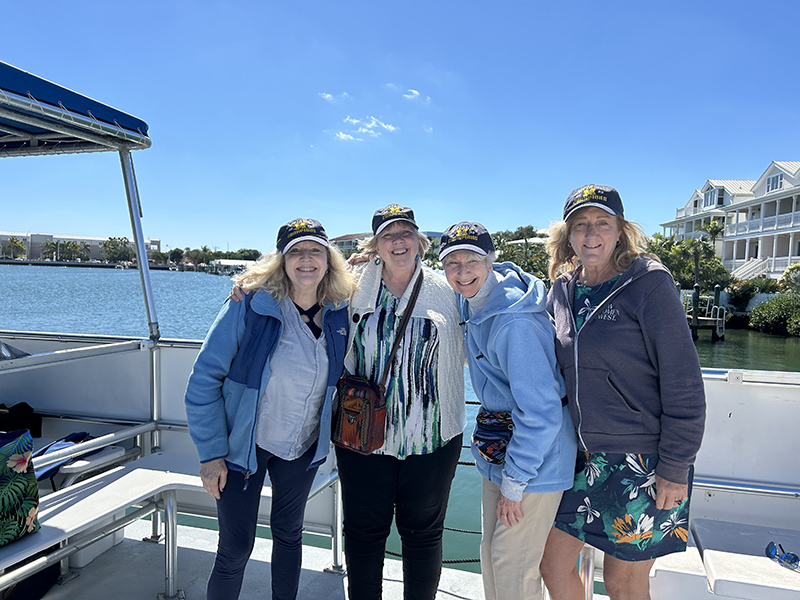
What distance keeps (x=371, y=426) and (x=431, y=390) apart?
25 cm

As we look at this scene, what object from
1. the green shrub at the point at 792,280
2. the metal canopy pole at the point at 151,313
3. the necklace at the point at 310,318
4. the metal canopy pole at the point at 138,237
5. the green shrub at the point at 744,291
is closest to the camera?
the necklace at the point at 310,318

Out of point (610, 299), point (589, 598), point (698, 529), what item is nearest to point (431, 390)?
point (610, 299)

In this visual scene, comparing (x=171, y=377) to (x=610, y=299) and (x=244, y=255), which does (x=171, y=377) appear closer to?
(x=610, y=299)

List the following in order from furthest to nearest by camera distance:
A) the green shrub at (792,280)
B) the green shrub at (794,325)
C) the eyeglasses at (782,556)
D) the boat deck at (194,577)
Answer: the green shrub at (792,280) → the green shrub at (794,325) → the boat deck at (194,577) → the eyeglasses at (782,556)

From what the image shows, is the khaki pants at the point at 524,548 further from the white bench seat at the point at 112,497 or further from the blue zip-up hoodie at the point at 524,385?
the white bench seat at the point at 112,497

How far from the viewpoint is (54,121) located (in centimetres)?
247

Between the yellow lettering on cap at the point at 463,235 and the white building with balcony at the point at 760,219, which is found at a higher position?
the white building with balcony at the point at 760,219

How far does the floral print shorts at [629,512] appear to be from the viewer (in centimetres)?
162

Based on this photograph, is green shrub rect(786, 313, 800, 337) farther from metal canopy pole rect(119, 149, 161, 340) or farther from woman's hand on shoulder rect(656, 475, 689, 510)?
metal canopy pole rect(119, 149, 161, 340)

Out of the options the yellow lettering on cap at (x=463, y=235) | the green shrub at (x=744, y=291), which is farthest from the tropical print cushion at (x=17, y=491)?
the green shrub at (x=744, y=291)

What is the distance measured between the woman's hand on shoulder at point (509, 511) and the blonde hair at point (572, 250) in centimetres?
82

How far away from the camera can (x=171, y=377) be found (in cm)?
315

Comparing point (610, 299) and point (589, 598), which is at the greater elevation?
point (610, 299)

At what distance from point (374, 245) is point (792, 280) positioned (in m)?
36.2
